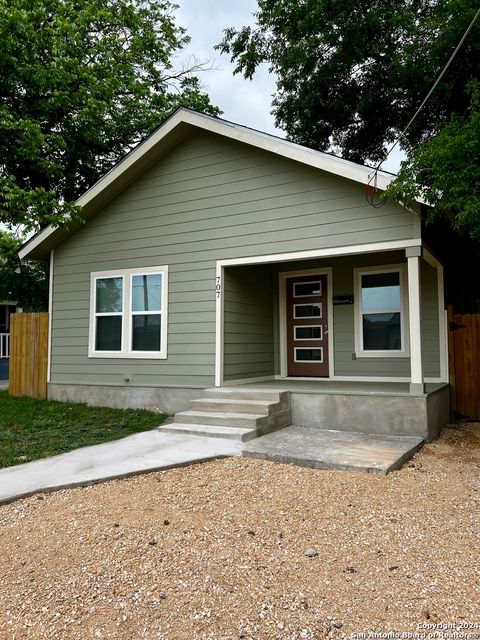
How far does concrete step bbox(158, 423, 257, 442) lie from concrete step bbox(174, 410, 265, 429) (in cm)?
6

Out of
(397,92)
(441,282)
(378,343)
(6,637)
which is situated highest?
(397,92)

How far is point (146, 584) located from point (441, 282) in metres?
6.74

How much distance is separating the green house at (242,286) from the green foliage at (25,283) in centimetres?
390

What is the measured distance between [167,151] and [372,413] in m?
5.51

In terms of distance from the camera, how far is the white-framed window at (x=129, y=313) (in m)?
7.86

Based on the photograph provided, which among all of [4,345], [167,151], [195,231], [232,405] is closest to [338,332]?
[232,405]


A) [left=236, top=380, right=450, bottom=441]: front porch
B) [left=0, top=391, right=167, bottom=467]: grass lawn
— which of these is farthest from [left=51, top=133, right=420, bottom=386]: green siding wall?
[left=236, top=380, right=450, bottom=441]: front porch

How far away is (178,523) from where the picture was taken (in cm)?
325

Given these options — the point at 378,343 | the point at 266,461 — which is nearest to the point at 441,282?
the point at 378,343

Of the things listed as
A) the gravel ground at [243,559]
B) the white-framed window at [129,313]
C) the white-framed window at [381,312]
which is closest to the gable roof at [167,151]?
the white-framed window at [129,313]

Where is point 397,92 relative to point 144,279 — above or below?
above

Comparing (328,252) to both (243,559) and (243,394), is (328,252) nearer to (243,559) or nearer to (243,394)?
(243,394)

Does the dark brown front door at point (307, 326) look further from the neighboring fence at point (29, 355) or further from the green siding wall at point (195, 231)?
the neighboring fence at point (29, 355)

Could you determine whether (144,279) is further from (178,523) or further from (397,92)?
(397,92)
